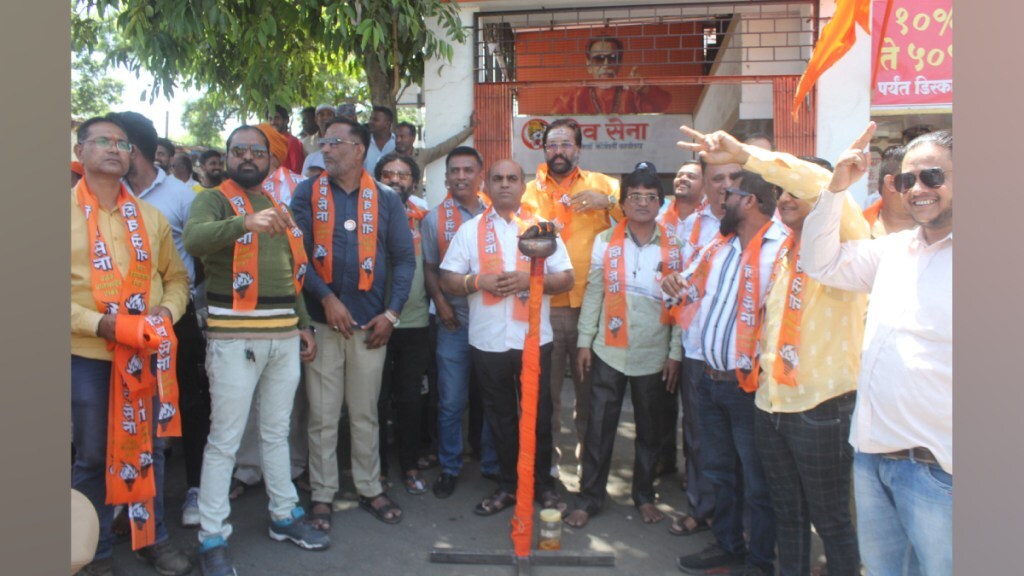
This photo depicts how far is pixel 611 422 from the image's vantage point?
15.6ft

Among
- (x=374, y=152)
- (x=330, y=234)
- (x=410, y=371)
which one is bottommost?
(x=410, y=371)

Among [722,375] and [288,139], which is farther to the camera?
[288,139]

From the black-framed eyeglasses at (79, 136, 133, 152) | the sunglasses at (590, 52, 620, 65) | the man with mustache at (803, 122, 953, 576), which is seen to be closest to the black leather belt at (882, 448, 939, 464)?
the man with mustache at (803, 122, 953, 576)

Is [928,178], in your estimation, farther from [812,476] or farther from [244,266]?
[244,266]

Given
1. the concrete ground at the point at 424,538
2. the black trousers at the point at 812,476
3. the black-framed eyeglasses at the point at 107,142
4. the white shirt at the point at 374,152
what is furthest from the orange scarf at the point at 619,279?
the white shirt at the point at 374,152

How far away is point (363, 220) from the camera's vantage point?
4789 millimetres

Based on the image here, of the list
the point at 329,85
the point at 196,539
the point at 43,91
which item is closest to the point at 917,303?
the point at 43,91

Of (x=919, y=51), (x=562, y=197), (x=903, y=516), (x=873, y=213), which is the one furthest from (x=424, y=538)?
(x=919, y=51)

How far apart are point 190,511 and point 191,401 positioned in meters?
0.64

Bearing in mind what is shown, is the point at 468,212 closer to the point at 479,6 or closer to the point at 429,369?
the point at 429,369

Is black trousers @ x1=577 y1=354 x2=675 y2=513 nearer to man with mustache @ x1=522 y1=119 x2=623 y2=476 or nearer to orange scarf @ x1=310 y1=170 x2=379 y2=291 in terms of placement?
man with mustache @ x1=522 y1=119 x2=623 y2=476

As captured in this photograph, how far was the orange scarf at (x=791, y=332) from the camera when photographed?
3207mm

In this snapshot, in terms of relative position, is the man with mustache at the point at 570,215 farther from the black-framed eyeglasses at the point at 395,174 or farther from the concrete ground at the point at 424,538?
the black-framed eyeglasses at the point at 395,174

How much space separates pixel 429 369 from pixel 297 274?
71.4 inches
